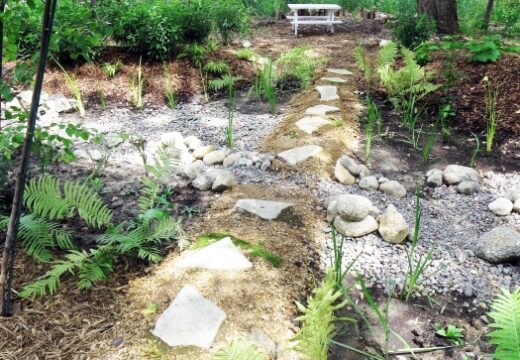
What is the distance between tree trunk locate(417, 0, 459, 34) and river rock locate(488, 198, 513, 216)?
5.11m

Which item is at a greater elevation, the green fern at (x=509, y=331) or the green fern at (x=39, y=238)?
the green fern at (x=509, y=331)

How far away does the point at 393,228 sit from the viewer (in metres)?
2.71

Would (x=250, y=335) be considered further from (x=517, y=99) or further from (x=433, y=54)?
(x=433, y=54)

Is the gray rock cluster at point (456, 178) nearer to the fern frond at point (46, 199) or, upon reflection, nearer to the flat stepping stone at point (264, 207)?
the flat stepping stone at point (264, 207)

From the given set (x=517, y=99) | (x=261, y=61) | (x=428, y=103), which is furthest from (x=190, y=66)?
(x=517, y=99)

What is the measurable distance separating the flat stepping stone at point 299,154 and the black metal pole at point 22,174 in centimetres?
218

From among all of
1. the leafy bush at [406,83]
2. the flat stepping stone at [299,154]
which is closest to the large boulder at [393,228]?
the flat stepping stone at [299,154]

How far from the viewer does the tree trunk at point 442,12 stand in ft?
23.6

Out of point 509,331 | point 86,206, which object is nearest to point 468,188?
point 509,331

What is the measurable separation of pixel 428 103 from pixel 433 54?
60.0 inches

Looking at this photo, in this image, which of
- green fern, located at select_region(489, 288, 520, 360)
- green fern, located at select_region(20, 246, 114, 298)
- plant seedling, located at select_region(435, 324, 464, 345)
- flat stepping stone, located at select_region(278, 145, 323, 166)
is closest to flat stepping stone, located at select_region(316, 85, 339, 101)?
flat stepping stone, located at select_region(278, 145, 323, 166)

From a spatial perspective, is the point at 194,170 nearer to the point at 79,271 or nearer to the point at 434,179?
the point at 79,271

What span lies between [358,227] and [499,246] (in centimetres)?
79

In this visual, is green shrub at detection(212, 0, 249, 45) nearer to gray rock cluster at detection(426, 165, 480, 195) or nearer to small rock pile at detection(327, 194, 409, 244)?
gray rock cluster at detection(426, 165, 480, 195)
